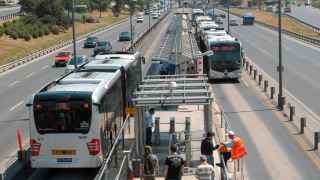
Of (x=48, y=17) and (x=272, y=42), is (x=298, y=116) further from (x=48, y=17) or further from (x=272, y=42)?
(x=48, y=17)

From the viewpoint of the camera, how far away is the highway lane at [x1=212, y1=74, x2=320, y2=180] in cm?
2244

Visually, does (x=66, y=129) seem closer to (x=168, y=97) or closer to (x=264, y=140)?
(x=168, y=97)

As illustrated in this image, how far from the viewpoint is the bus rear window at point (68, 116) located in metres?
20.7

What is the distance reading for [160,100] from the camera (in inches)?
838

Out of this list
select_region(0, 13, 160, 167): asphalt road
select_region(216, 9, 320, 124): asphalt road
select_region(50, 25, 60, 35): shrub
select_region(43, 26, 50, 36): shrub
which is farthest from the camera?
select_region(50, 25, 60, 35): shrub

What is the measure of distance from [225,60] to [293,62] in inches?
652

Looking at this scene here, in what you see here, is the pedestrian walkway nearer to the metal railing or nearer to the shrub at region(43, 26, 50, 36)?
the metal railing

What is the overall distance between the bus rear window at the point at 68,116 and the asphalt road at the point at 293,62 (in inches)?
685

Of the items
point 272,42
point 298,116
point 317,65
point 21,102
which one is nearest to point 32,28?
point 272,42

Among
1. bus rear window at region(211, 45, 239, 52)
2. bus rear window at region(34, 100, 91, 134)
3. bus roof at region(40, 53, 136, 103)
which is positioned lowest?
bus rear window at region(34, 100, 91, 134)

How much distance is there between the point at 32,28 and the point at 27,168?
77766 mm

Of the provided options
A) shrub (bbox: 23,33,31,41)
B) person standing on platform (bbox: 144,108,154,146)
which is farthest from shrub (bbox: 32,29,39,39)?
person standing on platform (bbox: 144,108,154,146)

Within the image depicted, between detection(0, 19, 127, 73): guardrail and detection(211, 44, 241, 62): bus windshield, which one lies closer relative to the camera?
detection(211, 44, 241, 62): bus windshield

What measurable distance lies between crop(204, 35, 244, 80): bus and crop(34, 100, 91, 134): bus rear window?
2810cm
